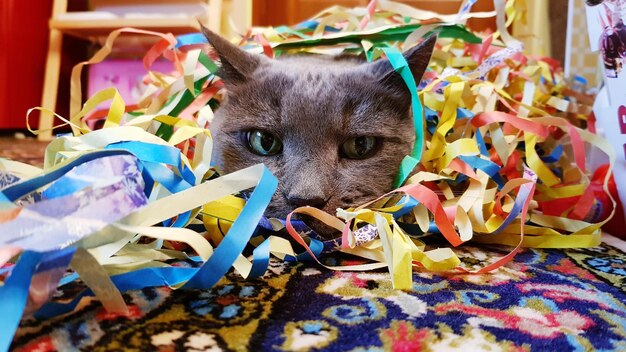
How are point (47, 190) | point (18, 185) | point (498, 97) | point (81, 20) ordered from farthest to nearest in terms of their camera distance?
1. point (81, 20)
2. point (498, 97)
3. point (47, 190)
4. point (18, 185)

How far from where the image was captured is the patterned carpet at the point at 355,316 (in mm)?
514

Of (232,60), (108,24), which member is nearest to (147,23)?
(108,24)

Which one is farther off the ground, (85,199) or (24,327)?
(85,199)

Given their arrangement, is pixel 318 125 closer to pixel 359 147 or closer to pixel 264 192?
pixel 359 147

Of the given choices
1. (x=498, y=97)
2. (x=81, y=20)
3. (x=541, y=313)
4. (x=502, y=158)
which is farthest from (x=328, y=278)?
(x=81, y=20)

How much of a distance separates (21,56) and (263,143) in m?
2.38

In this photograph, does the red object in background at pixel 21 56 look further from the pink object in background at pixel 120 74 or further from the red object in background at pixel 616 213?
the red object in background at pixel 616 213

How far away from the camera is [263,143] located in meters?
0.91

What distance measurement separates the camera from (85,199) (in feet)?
1.84

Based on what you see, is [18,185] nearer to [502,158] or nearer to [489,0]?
[502,158]

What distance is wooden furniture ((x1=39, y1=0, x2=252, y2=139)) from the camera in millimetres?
2645

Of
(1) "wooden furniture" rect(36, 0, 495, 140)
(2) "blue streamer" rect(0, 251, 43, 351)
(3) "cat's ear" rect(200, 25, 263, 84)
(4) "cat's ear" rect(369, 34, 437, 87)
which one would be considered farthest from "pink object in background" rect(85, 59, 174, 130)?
(2) "blue streamer" rect(0, 251, 43, 351)

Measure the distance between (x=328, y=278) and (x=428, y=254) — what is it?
0.15 metres

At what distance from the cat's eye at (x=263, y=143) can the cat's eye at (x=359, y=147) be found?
109mm
